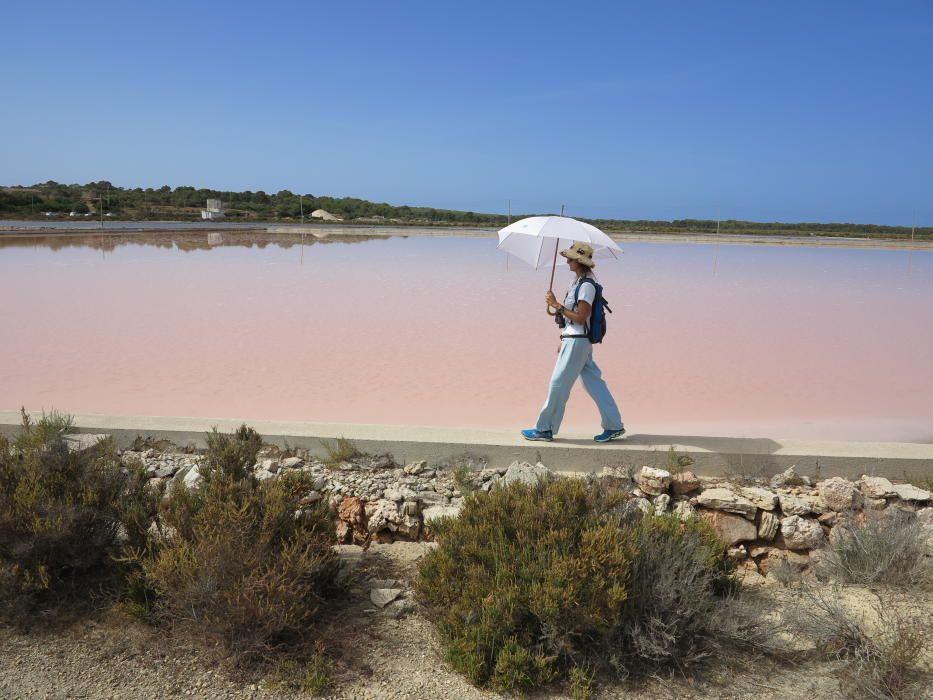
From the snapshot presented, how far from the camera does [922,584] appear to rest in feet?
12.8

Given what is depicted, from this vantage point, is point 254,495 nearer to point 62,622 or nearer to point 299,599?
point 299,599

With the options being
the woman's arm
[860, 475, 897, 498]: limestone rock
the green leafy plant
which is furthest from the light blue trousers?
[860, 475, 897, 498]: limestone rock

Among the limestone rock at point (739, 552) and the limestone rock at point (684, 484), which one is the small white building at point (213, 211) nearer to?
the limestone rock at point (684, 484)

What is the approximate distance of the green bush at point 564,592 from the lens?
3.12 metres

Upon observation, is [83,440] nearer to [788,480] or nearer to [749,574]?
[749,574]

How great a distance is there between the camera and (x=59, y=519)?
3.43m

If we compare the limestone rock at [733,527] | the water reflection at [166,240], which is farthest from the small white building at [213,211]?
the limestone rock at [733,527]

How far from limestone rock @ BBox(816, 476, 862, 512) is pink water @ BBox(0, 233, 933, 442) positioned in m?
2.42

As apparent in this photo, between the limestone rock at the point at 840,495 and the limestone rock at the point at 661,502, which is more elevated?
the limestone rock at the point at 840,495

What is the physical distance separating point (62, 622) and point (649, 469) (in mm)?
3369

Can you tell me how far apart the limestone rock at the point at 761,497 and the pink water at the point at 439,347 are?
2417mm

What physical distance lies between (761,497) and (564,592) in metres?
2.07

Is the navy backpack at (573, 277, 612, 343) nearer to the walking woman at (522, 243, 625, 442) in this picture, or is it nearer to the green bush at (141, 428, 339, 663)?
the walking woman at (522, 243, 625, 442)

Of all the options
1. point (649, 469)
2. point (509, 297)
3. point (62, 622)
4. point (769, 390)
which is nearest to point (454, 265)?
point (509, 297)
